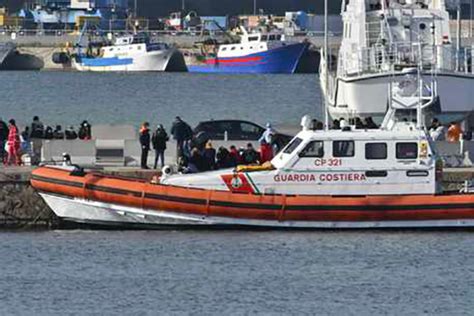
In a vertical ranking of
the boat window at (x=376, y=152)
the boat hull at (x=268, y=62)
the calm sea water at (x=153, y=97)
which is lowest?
the calm sea water at (x=153, y=97)

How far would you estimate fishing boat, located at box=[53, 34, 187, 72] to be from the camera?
6093 inches

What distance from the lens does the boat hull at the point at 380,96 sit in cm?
6838

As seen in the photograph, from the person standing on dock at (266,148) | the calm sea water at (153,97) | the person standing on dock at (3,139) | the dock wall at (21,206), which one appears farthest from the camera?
the calm sea water at (153,97)

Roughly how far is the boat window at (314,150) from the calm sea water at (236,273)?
5.45ft

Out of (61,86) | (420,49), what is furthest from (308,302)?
(61,86)

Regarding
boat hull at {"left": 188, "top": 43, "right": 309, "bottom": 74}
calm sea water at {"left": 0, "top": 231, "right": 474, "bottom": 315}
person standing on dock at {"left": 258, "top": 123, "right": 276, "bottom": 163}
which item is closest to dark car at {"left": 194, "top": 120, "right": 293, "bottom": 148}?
person standing on dock at {"left": 258, "top": 123, "right": 276, "bottom": 163}

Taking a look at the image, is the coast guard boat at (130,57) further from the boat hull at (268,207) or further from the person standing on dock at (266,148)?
the boat hull at (268,207)

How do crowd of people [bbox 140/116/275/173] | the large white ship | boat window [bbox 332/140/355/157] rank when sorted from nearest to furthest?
boat window [bbox 332/140/355/157]
crowd of people [bbox 140/116/275/173]
the large white ship

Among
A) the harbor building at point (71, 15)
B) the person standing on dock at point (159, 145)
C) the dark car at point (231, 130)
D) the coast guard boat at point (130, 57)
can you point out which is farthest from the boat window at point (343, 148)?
the harbor building at point (71, 15)

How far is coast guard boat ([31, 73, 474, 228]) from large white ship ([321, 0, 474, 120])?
21629mm

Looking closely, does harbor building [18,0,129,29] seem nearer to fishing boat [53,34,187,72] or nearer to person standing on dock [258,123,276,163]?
fishing boat [53,34,187,72]

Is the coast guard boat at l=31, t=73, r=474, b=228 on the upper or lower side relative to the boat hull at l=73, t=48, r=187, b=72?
upper

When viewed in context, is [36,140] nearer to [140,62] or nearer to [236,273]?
[236,273]

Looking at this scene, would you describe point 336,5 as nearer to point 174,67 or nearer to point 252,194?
point 174,67
